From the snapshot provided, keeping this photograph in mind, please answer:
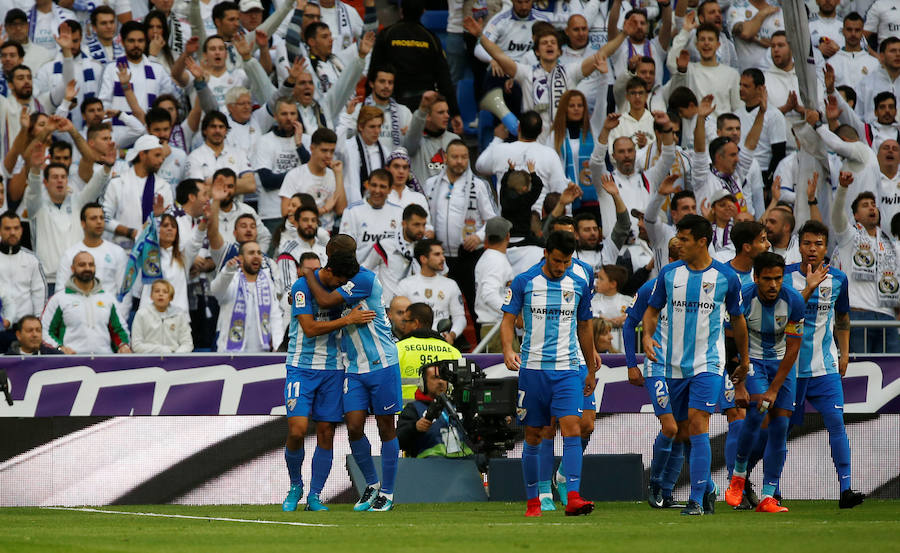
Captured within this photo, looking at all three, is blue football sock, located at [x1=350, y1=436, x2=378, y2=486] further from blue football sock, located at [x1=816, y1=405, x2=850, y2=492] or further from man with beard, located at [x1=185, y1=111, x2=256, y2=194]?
man with beard, located at [x1=185, y1=111, x2=256, y2=194]

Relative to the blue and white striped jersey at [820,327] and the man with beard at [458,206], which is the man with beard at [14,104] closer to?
the man with beard at [458,206]

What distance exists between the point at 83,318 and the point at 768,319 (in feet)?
23.3

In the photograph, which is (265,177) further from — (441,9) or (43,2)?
(441,9)

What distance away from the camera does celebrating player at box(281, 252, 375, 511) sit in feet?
35.8

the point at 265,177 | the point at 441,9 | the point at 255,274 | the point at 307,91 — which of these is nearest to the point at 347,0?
the point at 441,9

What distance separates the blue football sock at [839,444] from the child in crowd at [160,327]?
6540mm

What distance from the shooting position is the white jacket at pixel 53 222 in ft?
51.0

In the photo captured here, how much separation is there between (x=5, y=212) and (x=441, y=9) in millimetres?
8759

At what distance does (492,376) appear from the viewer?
44.2 feet

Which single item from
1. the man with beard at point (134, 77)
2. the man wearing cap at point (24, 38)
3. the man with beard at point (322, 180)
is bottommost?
the man with beard at point (322, 180)

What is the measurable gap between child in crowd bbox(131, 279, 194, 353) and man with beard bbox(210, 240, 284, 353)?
51cm

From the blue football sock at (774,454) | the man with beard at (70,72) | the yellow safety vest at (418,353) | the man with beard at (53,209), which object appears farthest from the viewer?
the man with beard at (70,72)

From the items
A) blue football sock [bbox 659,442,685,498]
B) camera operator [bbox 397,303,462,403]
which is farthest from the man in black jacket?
→ blue football sock [bbox 659,442,685,498]

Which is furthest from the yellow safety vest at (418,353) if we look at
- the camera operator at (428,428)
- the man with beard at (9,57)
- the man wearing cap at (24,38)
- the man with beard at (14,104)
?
the man wearing cap at (24,38)
